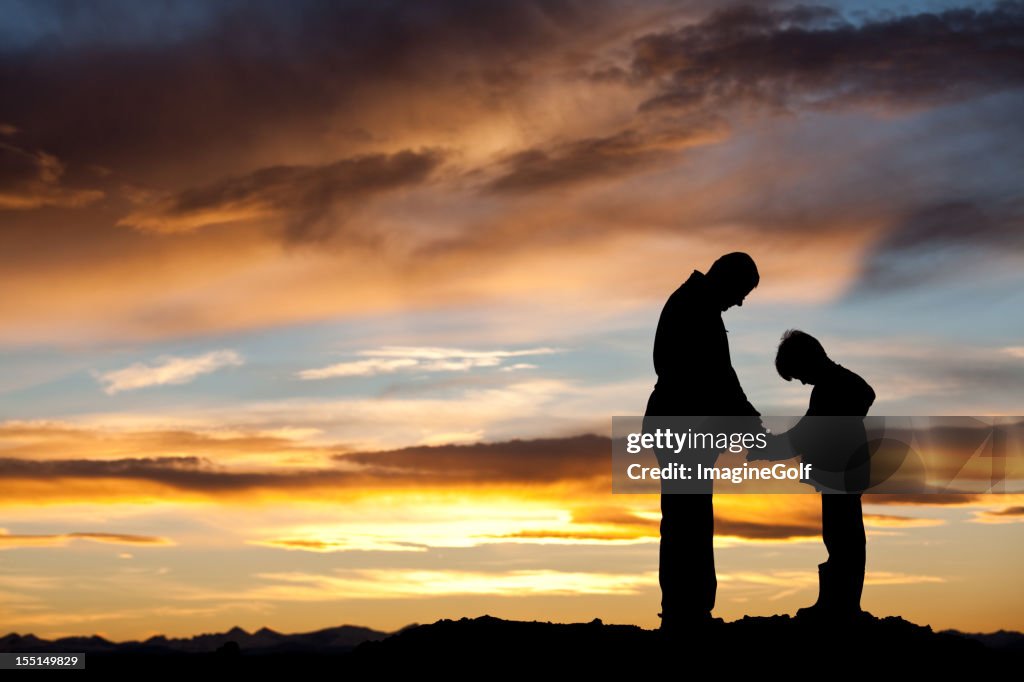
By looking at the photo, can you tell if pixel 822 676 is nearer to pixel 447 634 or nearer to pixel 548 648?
pixel 548 648

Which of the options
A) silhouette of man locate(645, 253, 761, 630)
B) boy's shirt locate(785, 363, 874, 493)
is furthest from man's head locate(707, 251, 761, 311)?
boy's shirt locate(785, 363, 874, 493)

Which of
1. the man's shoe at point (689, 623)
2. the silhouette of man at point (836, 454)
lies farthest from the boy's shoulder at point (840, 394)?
the man's shoe at point (689, 623)

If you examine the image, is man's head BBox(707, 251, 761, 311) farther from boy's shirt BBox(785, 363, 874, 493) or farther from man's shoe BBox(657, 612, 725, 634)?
man's shoe BBox(657, 612, 725, 634)

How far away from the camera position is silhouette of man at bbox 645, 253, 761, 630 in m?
14.5

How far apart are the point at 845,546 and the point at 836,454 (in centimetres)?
123

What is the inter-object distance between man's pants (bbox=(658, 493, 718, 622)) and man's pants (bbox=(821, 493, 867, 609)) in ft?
5.29

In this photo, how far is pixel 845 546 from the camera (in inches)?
585

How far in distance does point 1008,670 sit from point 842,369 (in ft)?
14.8

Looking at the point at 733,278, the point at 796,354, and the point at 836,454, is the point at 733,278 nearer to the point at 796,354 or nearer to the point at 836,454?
the point at 796,354

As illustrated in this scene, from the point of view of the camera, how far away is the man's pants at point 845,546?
14.9m

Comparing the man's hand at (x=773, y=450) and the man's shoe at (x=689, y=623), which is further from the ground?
the man's hand at (x=773, y=450)

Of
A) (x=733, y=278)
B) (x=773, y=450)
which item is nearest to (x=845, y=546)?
(x=773, y=450)

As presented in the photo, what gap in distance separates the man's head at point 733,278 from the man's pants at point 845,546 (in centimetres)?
297

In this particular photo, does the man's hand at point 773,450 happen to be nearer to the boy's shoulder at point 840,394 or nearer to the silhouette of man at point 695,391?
the silhouette of man at point 695,391
